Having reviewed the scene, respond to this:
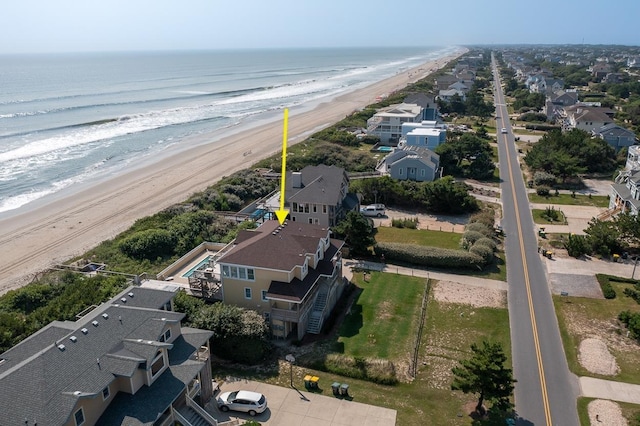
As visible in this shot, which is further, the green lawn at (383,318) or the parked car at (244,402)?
the green lawn at (383,318)

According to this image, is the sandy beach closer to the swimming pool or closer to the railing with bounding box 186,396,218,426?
the swimming pool

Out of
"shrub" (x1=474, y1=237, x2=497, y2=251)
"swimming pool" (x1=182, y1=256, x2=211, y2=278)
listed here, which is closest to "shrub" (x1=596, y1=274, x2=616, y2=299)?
"shrub" (x1=474, y1=237, x2=497, y2=251)

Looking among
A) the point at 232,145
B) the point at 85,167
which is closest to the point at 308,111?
the point at 232,145

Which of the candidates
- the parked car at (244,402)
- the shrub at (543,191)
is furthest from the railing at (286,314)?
the shrub at (543,191)

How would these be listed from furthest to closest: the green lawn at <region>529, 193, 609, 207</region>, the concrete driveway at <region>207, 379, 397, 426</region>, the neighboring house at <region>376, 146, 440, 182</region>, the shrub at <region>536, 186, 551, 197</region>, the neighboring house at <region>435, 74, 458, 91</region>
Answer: the neighboring house at <region>435, 74, 458, 91</region> → the neighboring house at <region>376, 146, 440, 182</region> → the shrub at <region>536, 186, 551, 197</region> → the green lawn at <region>529, 193, 609, 207</region> → the concrete driveway at <region>207, 379, 397, 426</region>

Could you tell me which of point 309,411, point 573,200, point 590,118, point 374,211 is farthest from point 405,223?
point 590,118

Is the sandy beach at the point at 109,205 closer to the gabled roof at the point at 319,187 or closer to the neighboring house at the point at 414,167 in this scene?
the gabled roof at the point at 319,187
